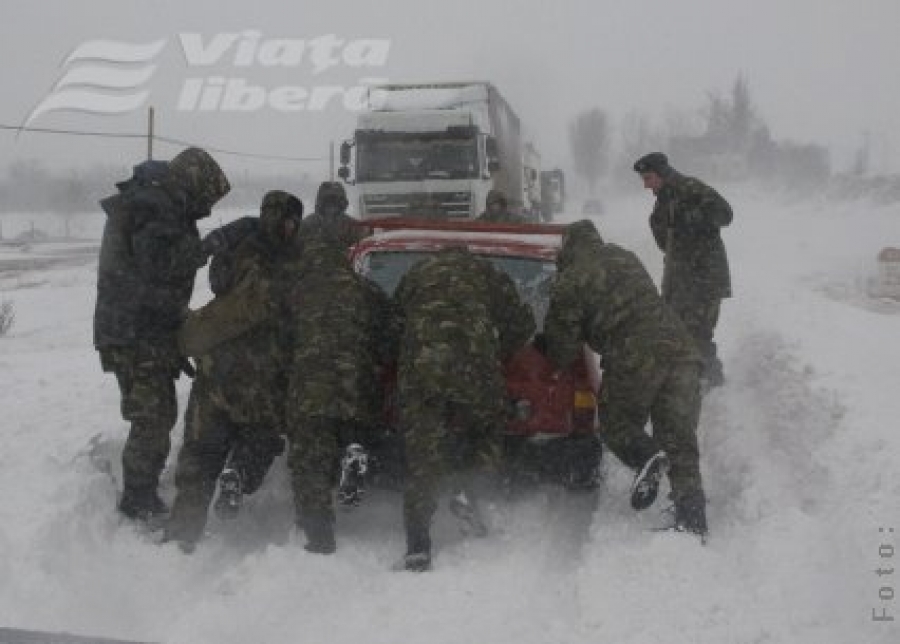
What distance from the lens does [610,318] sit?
4805 millimetres

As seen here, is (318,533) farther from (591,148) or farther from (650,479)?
(591,148)

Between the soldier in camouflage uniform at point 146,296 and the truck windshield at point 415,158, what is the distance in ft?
35.1

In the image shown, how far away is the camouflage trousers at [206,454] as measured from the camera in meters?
4.62

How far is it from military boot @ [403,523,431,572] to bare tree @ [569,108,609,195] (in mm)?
90102

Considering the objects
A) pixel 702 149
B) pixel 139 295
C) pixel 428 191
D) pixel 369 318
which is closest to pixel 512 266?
pixel 369 318

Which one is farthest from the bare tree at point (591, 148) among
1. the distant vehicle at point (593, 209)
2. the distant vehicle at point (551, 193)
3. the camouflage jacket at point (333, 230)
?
the camouflage jacket at point (333, 230)

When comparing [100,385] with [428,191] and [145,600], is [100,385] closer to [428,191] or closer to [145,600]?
[145,600]

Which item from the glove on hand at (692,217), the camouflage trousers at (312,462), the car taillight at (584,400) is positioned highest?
the glove on hand at (692,217)

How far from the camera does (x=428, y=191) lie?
50.4ft

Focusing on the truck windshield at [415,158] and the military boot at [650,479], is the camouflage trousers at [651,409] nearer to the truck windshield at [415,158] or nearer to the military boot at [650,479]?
the military boot at [650,479]

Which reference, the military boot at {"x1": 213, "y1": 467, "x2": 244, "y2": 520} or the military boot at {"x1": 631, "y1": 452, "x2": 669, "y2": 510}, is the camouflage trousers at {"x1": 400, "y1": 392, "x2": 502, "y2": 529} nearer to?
the military boot at {"x1": 631, "y1": 452, "x2": 669, "y2": 510}

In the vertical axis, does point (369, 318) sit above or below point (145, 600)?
above

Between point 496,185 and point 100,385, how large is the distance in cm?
1144

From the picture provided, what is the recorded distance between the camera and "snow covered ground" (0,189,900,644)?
12.0ft
